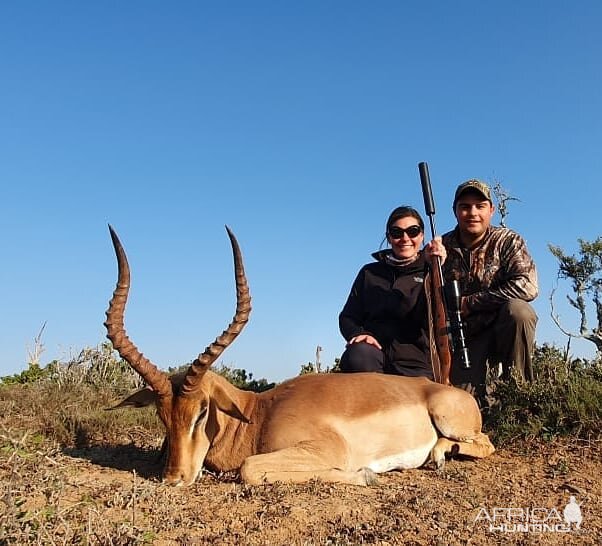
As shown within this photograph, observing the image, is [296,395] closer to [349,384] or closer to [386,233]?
[349,384]

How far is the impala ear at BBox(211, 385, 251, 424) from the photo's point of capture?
203 inches

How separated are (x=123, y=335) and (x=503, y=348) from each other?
400 cm

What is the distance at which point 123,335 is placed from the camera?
5000 millimetres

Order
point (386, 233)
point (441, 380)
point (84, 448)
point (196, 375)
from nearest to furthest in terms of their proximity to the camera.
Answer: point (196, 375) < point (84, 448) < point (441, 380) < point (386, 233)

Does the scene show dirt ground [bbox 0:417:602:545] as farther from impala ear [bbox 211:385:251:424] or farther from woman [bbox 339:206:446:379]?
woman [bbox 339:206:446:379]

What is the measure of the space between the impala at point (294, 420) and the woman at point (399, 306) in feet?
3.15

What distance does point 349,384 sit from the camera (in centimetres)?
561

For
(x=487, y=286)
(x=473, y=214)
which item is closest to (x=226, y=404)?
(x=487, y=286)

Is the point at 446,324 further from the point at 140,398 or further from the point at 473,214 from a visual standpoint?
the point at 140,398

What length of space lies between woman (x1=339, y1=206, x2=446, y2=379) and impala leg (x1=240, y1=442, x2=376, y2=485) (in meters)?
1.92

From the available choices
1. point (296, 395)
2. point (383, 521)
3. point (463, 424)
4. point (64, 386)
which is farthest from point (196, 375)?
point (64, 386)

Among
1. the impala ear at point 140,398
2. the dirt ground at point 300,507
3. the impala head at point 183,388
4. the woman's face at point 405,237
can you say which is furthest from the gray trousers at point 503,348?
the impala ear at point 140,398

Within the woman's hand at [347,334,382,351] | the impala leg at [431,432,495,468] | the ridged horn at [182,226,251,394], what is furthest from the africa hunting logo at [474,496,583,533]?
the woman's hand at [347,334,382,351]

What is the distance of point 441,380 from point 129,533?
4.18 meters
